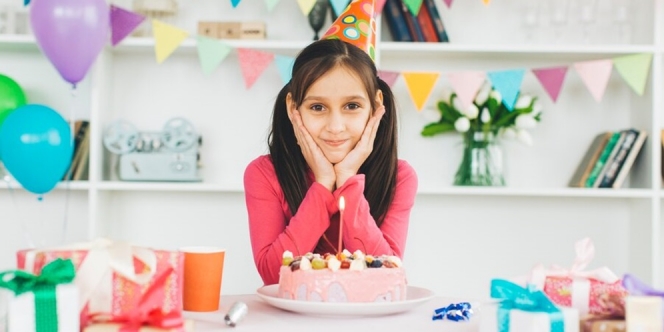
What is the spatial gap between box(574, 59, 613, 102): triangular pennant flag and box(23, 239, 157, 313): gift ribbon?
2.22 metres

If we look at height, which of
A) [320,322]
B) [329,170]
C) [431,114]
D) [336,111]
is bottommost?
[320,322]

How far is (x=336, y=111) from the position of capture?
162 cm

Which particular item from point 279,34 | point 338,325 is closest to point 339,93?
point 338,325

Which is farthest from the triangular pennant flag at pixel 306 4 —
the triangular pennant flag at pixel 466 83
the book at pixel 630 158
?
the book at pixel 630 158

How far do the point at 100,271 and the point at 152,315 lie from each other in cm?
9

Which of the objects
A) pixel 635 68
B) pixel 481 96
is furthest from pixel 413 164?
A: pixel 635 68

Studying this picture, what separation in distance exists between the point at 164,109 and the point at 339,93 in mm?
1573

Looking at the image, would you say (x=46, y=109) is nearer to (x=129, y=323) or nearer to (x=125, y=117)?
(x=125, y=117)

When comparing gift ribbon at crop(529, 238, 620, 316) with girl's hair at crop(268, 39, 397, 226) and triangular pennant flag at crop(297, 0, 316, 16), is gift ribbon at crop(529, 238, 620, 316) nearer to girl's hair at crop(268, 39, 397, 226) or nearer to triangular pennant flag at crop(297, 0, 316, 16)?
girl's hair at crop(268, 39, 397, 226)

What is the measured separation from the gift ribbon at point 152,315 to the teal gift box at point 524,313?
34cm

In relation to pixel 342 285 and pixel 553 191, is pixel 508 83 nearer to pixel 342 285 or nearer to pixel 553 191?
pixel 553 191

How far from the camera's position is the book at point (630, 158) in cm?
280

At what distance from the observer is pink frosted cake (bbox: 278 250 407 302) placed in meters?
1.09

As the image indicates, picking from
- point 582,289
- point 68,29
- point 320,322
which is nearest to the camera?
point 582,289
